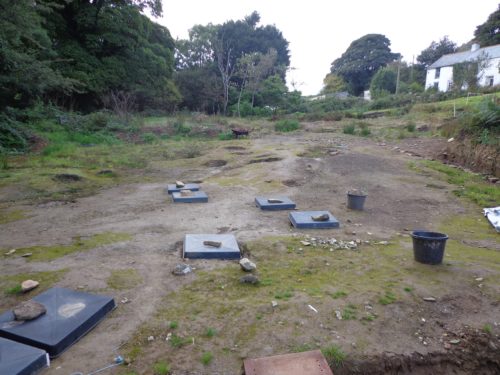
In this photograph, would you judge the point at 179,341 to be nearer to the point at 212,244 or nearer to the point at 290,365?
the point at 290,365

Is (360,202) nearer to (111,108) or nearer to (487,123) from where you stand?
(487,123)

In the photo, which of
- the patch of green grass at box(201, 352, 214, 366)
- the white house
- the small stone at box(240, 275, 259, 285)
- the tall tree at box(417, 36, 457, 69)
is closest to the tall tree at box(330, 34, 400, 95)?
the tall tree at box(417, 36, 457, 69)

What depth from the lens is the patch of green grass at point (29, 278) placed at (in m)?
2.61

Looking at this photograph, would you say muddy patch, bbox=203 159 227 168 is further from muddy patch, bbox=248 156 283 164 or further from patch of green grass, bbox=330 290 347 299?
patch of green grass, bbox=330 290 347 299

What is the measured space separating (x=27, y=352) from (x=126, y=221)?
2717 millimetres

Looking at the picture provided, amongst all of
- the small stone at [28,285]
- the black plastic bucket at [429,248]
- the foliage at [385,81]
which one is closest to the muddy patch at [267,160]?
the black plastic bucket at [429,248]

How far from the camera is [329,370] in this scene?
6.05 feet

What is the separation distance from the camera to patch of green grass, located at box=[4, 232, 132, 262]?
3.26 m

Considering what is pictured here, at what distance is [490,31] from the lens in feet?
104

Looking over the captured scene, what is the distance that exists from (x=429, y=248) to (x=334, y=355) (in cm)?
162

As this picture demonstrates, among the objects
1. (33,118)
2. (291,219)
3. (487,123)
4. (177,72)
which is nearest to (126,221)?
(291,219)

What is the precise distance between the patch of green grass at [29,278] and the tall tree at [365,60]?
4015cm

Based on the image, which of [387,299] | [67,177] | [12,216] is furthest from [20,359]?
[67,177]

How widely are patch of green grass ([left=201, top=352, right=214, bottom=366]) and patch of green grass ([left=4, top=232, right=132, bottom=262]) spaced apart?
6.64 feet
